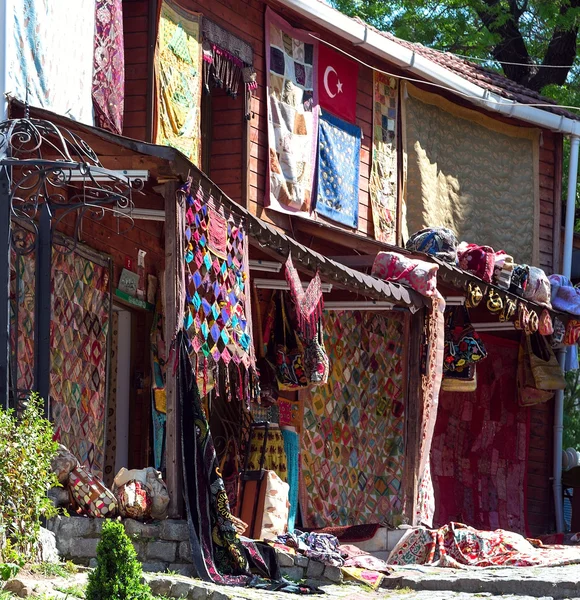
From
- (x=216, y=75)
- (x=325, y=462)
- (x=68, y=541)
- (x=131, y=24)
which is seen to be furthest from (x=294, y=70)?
(x=68, y=541)

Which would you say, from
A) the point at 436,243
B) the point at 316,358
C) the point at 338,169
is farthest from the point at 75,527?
the point at 338,169

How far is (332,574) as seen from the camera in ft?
33.1

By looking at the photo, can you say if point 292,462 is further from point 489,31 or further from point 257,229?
point 489,31

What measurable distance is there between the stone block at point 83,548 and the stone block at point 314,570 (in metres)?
1.89

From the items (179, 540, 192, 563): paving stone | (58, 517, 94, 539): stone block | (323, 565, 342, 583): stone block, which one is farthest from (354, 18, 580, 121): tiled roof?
(58, 517, 94, 539): stone block

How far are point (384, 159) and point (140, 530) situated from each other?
7.32m

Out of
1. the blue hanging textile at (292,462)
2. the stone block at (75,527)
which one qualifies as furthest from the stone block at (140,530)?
the blue hanging textile at (292,462)

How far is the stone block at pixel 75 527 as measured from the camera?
28.3ft

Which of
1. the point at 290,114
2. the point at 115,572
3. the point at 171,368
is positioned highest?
the point at 290,114

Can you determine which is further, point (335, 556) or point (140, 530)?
point (335, 556)

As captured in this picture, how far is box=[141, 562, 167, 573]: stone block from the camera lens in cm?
898

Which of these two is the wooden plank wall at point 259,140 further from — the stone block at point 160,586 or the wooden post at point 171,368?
the stone block at point 160,586

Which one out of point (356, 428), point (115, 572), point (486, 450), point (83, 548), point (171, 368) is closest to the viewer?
point (115, 572)

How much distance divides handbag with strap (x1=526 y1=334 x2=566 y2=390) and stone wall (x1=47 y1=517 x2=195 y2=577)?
28.0 feet
